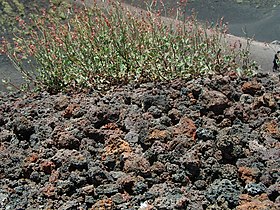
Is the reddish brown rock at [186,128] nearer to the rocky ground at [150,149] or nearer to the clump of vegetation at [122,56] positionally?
the rocky ground at [150,149]

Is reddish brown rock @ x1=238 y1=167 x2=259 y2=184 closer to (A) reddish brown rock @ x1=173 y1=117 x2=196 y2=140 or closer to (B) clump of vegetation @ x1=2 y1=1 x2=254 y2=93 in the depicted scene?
(A) reddish brown rock @ x1=173 y1=117 x2=196 y2=140

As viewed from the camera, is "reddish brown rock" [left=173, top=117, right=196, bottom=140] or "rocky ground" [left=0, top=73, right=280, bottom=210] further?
"reddish brown rock" [left=173, top=117, right=196, bottom=140]

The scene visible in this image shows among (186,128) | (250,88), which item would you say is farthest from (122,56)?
(186,128)

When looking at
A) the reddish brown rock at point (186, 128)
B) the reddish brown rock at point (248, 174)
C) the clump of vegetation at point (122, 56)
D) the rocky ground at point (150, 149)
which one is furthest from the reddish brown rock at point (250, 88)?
the reddish brown rock at point (248, 174)

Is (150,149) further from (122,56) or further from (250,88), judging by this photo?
(122,56)

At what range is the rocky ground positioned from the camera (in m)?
2.27

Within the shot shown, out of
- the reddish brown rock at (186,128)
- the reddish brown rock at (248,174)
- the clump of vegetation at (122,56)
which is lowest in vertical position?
the reddish brown rock at (248,174)

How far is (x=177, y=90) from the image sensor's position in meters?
3.12

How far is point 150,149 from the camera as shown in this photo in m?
2.54

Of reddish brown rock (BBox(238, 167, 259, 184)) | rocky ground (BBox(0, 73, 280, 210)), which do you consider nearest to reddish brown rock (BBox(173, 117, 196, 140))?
rocky ground (BBox(0, 73, 280, 210))

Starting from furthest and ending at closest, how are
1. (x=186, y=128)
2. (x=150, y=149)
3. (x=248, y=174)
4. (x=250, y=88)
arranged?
(x=250, y=88) → (x=186, y=128) → (x=150, y=149) → (x=248, y=174)

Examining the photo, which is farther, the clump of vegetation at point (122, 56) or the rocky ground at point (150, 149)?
the clump of vegetation at point (122, 56)

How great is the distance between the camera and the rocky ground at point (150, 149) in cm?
227

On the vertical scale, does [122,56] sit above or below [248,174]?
above
